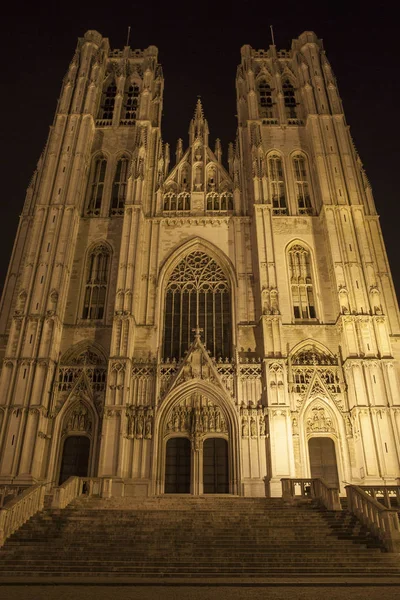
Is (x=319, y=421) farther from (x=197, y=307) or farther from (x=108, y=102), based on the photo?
(x=108, y=102)

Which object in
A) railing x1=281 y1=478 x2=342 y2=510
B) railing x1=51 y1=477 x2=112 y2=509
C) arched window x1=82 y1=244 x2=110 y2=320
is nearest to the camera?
railing x1=281 y1=478 x2=342 y2=510

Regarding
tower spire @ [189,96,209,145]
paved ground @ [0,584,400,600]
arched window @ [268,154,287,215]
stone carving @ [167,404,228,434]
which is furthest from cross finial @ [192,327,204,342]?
paved ground @ [0,584,400,600]

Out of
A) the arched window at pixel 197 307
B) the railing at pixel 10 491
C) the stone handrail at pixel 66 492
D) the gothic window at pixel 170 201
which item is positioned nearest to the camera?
the stone handrail at pixel 66 492

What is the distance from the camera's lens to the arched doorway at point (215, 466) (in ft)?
71.5

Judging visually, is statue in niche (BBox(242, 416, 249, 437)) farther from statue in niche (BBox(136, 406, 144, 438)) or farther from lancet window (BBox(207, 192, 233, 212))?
lancet window (BBox(207, 192, 233, 212))

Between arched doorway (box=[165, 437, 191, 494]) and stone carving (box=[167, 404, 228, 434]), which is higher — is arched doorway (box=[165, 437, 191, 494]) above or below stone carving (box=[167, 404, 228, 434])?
below

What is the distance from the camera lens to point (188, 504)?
54.4 feet

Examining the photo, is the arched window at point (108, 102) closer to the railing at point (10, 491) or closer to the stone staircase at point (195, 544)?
the railing at point (10, 491)

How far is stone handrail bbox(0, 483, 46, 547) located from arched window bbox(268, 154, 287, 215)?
65.3 feet

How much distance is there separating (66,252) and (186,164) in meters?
10.2

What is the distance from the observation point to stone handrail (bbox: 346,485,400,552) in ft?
40.5

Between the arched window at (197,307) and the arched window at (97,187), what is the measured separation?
22.0 feet

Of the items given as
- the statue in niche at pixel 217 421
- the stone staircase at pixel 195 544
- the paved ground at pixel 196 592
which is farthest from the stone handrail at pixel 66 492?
the statue in niche at pixel 217 421

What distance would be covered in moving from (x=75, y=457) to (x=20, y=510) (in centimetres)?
823
